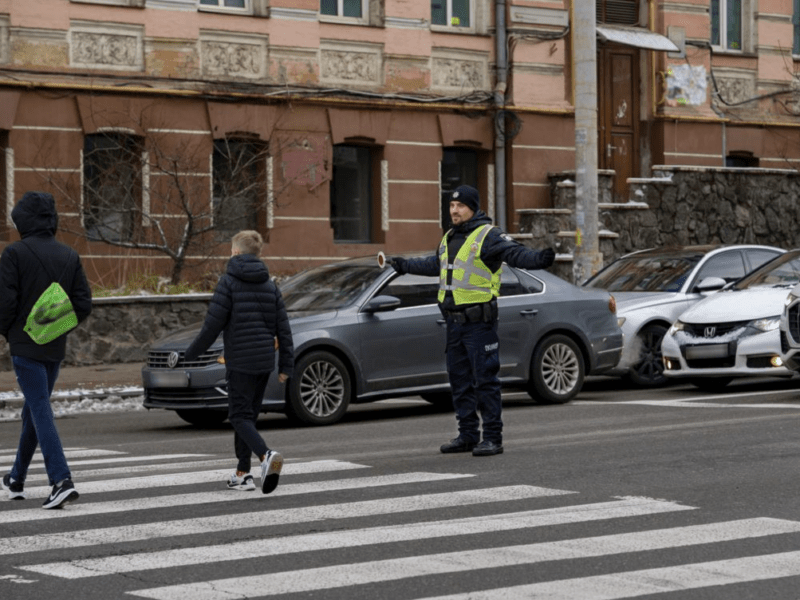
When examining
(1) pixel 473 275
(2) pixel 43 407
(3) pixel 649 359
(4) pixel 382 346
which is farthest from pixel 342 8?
(2) pixel 43 407

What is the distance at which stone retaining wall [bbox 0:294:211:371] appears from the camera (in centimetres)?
2125

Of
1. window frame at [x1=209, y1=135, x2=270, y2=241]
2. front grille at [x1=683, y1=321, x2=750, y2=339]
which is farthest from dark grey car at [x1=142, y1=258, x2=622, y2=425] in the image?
window frame at [x1=209, y1=135, x2=270, y2=241]

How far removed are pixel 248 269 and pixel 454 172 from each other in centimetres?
1792

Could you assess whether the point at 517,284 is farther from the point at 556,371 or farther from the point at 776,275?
the point at 776,275

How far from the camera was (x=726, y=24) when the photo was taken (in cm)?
3128

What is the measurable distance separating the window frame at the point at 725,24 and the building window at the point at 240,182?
33.5ft

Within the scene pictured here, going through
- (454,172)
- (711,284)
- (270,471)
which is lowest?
(270,471)

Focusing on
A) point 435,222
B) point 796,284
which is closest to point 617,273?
point 796,284

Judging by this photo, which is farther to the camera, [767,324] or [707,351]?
[707,351]

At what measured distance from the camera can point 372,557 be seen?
755 cm

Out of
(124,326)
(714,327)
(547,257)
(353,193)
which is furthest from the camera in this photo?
(353,193)

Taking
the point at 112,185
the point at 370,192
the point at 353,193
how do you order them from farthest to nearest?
the point at 370,192 < the point at 353,193 < the point at 112,185

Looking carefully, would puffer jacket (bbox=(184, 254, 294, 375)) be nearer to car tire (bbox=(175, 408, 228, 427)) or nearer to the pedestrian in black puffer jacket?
the pedestrian in black puffer jacket

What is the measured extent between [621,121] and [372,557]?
2321 cm
